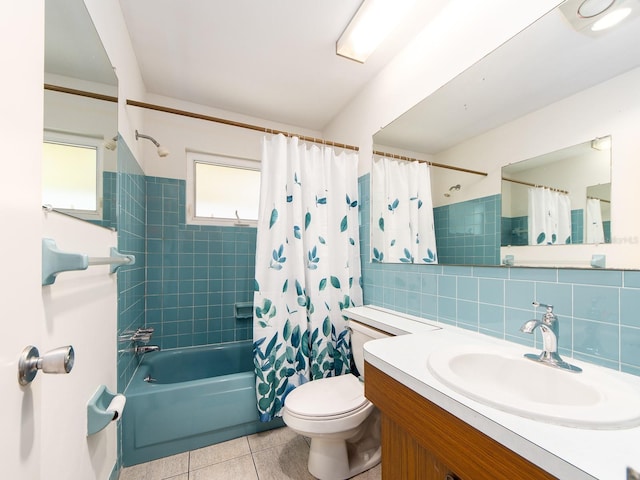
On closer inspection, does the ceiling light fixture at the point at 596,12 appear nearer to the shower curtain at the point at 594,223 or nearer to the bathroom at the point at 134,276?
the bathroom at the point at 134,276

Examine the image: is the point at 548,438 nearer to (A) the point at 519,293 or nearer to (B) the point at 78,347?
(A) the point at 519,293

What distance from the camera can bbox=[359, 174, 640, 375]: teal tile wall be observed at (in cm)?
76

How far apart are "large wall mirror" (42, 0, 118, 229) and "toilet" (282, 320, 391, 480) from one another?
1.24 m

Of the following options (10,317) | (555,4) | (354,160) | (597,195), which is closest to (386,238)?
(354,160)

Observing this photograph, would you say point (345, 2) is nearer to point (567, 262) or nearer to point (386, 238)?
point (386, 238)

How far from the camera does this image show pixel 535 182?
101cm

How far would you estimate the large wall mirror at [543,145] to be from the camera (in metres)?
0.80

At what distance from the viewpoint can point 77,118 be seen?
88cm

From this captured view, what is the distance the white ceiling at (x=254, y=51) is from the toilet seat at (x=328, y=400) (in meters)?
2.02

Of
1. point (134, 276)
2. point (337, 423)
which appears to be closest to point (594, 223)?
point (337, 423)

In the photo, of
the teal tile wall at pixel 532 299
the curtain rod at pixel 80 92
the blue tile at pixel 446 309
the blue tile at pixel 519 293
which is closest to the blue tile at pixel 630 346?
the teal tile wall at pixel 532 299

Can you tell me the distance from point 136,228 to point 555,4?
2417mm

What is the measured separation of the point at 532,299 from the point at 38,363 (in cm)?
140

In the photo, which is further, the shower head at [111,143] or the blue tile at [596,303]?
the shower head at [111,143]
